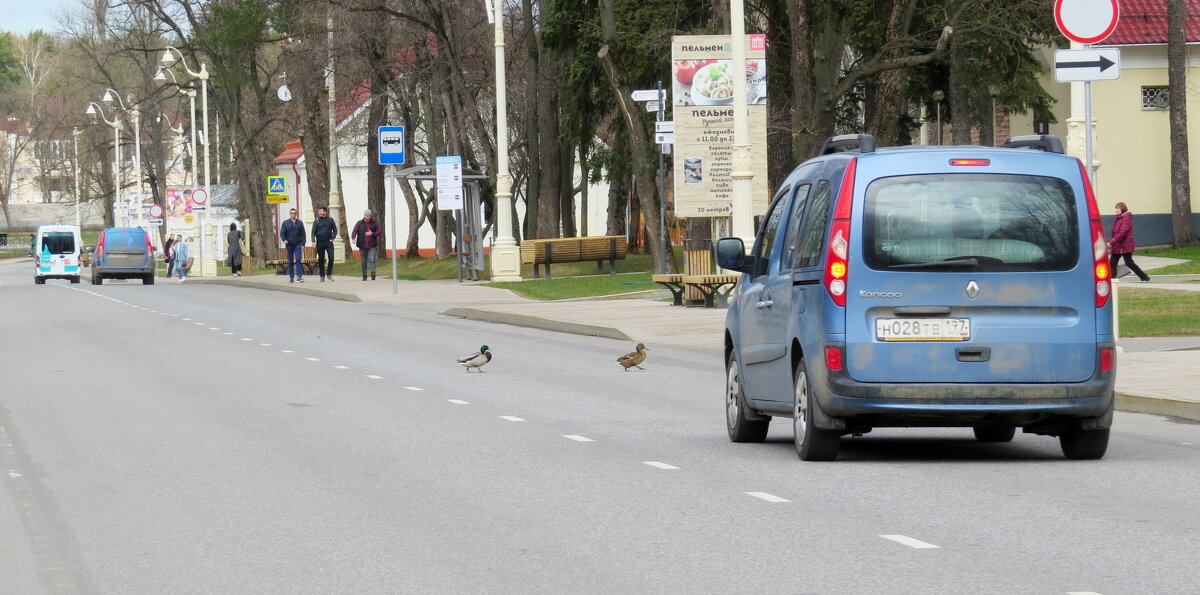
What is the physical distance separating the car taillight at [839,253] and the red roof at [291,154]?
84.8 m

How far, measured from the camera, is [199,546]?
827 centimetres

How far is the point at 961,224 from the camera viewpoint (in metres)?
10.4

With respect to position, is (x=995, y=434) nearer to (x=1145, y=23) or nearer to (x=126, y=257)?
(x=1145, y=23)

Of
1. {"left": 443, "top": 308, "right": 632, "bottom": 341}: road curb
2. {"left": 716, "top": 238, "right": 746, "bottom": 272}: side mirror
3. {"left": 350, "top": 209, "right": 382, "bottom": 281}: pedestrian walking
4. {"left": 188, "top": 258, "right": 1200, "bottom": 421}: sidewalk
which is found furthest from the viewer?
{"left": 350, "top": 209, "right": 382, "bottom": 281}: pedestrian walking

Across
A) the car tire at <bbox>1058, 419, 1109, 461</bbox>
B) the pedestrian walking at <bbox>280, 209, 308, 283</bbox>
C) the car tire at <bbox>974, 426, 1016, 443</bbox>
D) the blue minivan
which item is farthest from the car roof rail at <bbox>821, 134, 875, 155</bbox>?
the pedestrian walking at <bbox>280, 209, 308, 283</bbox>

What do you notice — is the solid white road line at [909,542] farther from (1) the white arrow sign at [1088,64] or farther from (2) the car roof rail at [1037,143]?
(1) the white arrow sign at [1088,64]

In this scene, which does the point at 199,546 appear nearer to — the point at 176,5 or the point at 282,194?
the point at 282,194

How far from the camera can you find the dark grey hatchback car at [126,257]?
5472cm

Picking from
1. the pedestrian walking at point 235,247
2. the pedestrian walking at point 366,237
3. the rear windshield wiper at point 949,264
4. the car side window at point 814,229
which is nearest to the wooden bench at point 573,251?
the pedestrian walking at point 366,237

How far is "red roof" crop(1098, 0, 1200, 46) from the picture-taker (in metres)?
47.8

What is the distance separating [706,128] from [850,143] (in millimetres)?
17807

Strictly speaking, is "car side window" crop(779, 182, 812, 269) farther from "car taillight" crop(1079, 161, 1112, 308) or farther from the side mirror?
"car taillight" crop(1079, 161, 1112, 308)

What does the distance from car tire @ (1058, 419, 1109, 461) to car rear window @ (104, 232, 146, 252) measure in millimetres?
46729

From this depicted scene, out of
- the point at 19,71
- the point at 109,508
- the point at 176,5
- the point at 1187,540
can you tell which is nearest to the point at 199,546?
the point at 109,508
